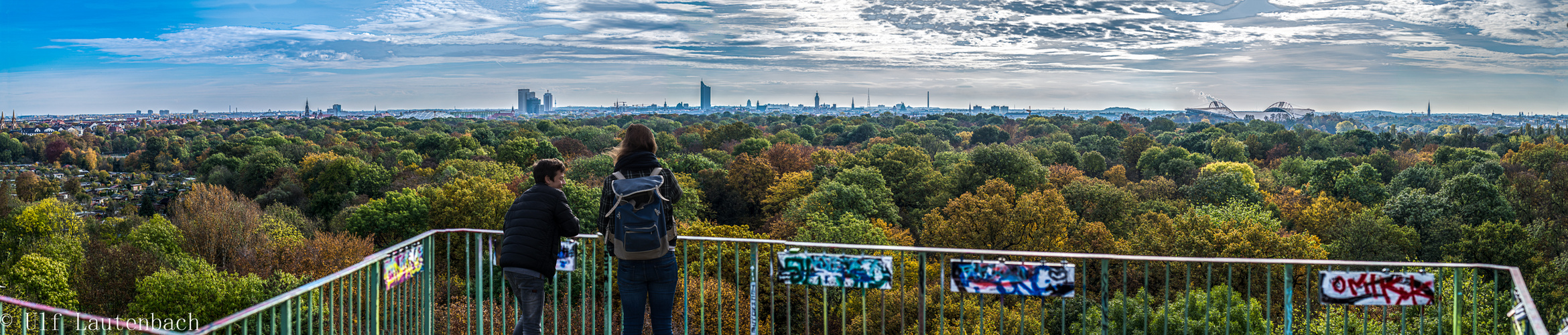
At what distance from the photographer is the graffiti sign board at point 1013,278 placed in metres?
5.00

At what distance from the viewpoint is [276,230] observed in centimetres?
3306

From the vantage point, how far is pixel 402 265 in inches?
220

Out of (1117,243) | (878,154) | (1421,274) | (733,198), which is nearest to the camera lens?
(1421,274)

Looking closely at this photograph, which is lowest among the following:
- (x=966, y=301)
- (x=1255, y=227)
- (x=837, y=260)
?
(x=966, y=301)

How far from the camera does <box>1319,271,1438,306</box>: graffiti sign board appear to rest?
15.7 feet

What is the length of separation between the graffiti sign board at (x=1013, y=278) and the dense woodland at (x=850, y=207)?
20933mm

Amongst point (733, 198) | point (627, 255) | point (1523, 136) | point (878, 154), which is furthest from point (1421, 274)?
point (1523, 136)

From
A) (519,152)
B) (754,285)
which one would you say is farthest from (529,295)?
(519,152)

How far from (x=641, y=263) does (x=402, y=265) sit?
171 cm

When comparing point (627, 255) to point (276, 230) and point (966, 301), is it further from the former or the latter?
point (276, 230)

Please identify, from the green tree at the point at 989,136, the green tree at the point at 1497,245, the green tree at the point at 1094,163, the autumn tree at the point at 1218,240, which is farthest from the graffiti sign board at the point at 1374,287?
the green tree at the point at 989,136

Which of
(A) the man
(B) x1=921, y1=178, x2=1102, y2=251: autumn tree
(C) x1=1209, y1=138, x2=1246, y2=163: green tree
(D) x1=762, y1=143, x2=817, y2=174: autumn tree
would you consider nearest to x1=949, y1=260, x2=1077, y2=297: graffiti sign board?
(A) the man

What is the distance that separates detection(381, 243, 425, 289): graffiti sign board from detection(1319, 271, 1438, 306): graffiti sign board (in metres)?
5.67

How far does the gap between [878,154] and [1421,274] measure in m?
48.6
